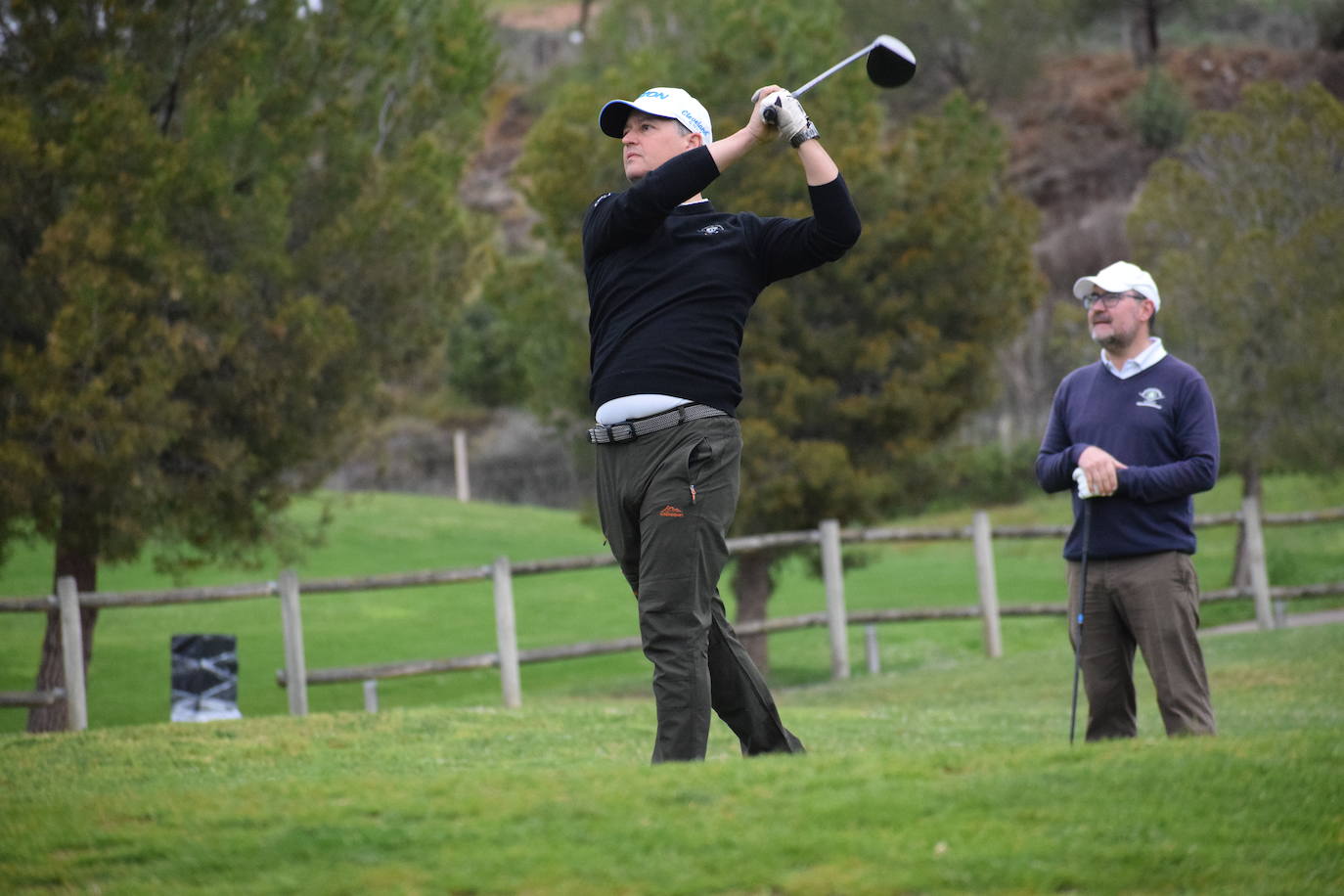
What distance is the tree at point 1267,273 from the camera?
19344 mm

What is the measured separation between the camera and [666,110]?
202 inches

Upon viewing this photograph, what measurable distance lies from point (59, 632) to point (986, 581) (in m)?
9.08

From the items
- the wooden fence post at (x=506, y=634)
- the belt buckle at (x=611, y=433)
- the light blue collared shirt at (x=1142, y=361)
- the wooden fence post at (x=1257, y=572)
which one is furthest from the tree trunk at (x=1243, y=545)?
the belt buckle at (x=611, y=433)

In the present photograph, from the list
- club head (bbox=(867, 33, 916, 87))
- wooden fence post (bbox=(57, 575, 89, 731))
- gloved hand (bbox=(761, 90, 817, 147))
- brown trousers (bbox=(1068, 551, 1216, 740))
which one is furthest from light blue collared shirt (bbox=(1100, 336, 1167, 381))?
wooden fence post (bbox=(57, 575, 89, 731))

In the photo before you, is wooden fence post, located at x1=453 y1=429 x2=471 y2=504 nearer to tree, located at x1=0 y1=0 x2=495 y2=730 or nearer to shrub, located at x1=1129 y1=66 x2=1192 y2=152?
shrub, located at x1=1129 y1=66 x2=1192 y2=152

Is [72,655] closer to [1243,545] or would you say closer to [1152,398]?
[1152,398]

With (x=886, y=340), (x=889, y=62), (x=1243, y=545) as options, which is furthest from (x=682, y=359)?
(x=1243, y=545)

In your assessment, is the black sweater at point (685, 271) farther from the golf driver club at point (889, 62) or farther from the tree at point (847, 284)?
the tree at point (847, 284)

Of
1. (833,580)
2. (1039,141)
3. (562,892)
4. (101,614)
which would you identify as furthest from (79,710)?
(1039,141)

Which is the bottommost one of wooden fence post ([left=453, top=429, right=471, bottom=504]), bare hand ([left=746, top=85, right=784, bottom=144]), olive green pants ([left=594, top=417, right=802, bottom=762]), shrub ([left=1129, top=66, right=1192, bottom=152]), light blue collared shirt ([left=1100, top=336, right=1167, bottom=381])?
olive green pants ([left=594, top=417, right=802, bottom=762])

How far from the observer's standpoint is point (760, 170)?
1650cm

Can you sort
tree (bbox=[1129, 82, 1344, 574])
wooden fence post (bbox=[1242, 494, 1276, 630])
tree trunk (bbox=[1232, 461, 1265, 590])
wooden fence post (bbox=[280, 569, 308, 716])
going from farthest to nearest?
tree trunk (bbox=[1232, 461, 1265, 590])
tree (bbox=[1129, 82, 1344, 574])
wooden fence post (bbox=[1242, 494, 1276, 630])
wooden fence post (bbox=[280, 569, 308, 716])

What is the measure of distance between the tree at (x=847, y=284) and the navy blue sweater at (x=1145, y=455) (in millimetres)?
9933

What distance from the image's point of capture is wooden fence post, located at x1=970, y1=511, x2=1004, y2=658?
16.2 m
